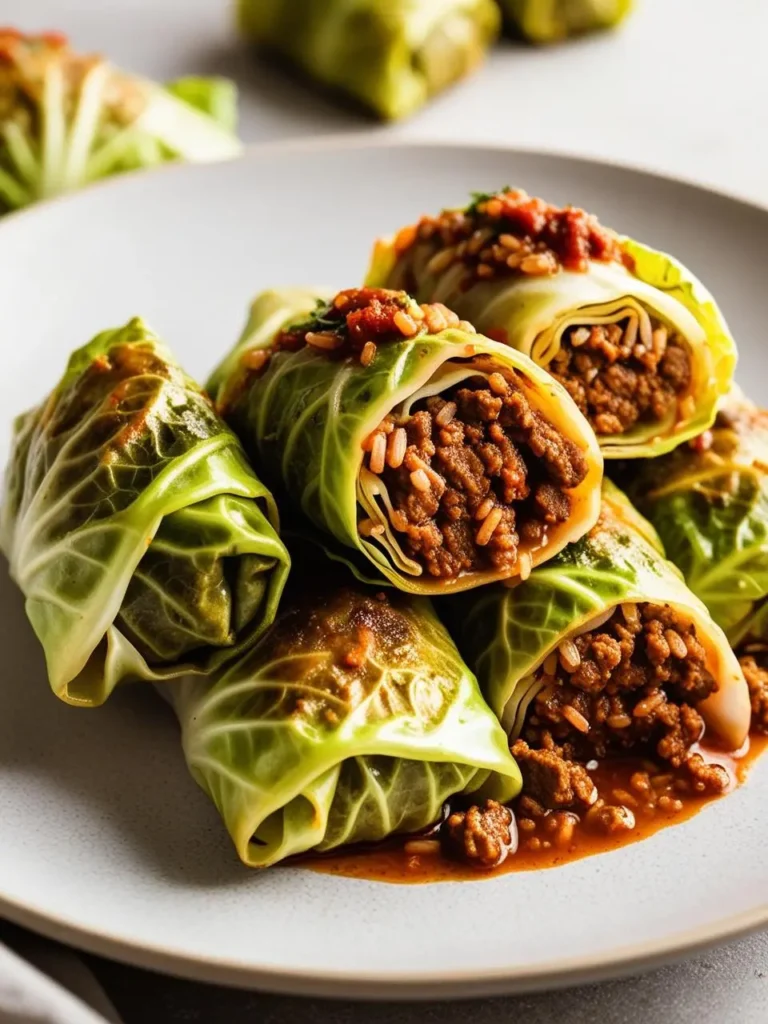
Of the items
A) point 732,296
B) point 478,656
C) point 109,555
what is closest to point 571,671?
point 478,656

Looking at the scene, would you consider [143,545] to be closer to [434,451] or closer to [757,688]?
[434,451]

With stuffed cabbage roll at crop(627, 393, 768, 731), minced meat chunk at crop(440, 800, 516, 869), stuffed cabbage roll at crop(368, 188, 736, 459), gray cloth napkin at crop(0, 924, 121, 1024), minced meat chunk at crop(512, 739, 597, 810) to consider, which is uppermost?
stuffed cabbage roll at crop(368, 188, 736, 459)

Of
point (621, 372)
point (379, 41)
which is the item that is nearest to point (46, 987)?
point (621, 372)

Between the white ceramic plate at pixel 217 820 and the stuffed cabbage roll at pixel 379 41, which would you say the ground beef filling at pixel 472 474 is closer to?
the white ceramic plate at pixel 217 820

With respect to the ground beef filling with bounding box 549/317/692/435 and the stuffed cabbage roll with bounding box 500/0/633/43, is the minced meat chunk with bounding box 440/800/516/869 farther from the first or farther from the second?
the stuffed cabbage roll with bounding box 500/0/633/43

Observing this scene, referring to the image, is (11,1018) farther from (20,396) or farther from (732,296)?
(732,296)

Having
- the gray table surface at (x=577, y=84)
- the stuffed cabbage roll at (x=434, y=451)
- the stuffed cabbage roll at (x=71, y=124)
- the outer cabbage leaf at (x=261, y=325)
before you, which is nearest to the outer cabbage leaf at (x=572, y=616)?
the stuffed cabbage roll at (x=434, y=451)

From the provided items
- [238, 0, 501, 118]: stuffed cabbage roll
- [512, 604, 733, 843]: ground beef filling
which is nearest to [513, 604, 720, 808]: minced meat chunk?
[512, 604, 733, 843]: ground beef filling
